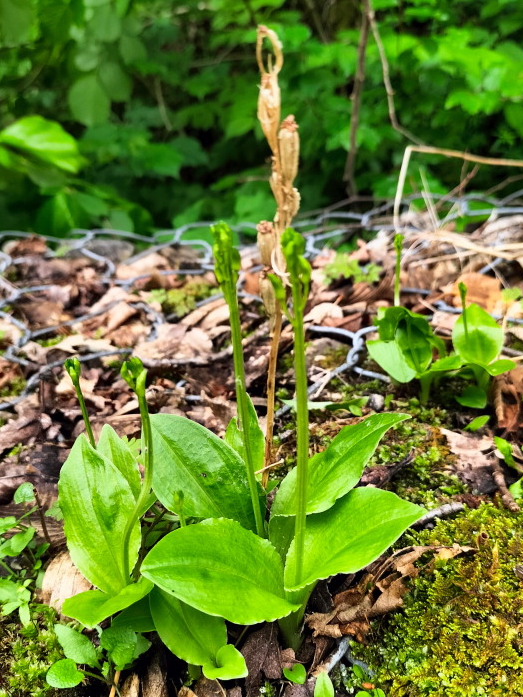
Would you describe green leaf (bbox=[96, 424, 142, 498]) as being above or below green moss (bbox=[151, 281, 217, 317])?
above

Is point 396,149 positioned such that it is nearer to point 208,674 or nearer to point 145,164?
point 145,164

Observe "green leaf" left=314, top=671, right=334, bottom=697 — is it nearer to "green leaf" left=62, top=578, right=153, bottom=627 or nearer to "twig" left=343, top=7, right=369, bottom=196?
"green leaf" left=62, top=578, right=153, bottom=627

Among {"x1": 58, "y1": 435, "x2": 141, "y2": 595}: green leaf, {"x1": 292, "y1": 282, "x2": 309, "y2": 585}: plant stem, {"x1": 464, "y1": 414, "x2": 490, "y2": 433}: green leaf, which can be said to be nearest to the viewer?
{"x1": 292, "y1": 282, "x2": 309, "y2": 585}: plant stem

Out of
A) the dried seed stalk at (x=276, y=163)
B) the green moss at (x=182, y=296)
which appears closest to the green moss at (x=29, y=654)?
the dried seed stalk at (x=276, y=163)

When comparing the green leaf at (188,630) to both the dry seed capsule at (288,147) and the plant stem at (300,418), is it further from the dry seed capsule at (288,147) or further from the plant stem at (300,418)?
the dry seed capsule at (288,147)

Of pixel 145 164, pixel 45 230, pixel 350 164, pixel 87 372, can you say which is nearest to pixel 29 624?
pixel 87 372

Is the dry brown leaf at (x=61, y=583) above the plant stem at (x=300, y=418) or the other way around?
the other way around

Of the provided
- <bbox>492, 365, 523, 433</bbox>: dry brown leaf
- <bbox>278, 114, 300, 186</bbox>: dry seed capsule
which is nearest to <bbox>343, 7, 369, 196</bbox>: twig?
<bbox>492, 365, 523, 433</bbox>: dry brown leaf
